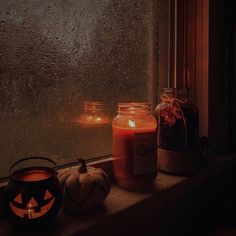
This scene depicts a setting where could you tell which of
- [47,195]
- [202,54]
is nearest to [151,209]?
[47,195]

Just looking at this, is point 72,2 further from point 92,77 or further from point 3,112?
point 3,112

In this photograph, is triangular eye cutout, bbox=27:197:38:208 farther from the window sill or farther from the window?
the window

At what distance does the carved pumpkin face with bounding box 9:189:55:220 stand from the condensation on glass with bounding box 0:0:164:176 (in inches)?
6.0

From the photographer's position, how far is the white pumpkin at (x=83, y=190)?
47 centimetres

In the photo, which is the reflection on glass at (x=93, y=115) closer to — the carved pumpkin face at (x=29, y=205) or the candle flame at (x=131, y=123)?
the candle flame at (x=131, y=123)

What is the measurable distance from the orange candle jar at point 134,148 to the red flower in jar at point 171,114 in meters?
0.06

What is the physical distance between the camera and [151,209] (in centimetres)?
72

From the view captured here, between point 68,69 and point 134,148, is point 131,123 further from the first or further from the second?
point 68,69

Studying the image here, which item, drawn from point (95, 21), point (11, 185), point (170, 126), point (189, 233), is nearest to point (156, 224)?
point (189, 233)

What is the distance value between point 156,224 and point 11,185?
51 cm

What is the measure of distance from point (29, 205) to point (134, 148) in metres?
0.27

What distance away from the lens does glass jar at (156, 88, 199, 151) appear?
653mm

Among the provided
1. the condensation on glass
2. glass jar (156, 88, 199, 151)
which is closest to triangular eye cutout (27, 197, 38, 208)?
the condensation on glass

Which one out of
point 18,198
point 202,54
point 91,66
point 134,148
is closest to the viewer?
point 18,198
